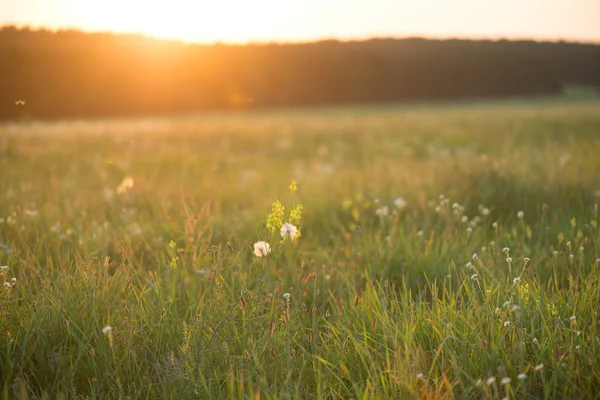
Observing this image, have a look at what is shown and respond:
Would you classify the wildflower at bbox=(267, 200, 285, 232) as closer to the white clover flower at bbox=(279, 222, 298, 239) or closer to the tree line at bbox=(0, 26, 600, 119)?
the white clover flower at bbox=(279, 222, 298, 239)

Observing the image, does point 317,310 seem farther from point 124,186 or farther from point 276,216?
point 124,186

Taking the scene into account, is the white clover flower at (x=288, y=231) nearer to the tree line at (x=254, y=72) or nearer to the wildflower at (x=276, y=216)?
the wildflower at (x=276, y=216)

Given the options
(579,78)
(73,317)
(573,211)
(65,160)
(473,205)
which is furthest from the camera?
(579,78)

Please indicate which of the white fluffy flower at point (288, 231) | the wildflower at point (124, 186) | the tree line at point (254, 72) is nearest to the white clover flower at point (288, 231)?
the white fluffy flower at point (288, 231)

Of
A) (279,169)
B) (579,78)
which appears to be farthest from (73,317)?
(579,78)

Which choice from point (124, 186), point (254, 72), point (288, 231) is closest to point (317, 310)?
point (288, 231)

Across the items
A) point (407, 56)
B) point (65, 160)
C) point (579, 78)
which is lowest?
point (65, 160)

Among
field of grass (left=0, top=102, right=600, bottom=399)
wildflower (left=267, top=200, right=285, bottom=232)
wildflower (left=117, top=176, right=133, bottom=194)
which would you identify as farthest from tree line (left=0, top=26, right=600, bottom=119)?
wildflower (left=267, top=200, right=285, bottom=232)

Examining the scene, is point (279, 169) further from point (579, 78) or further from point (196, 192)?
point (579, 78)
